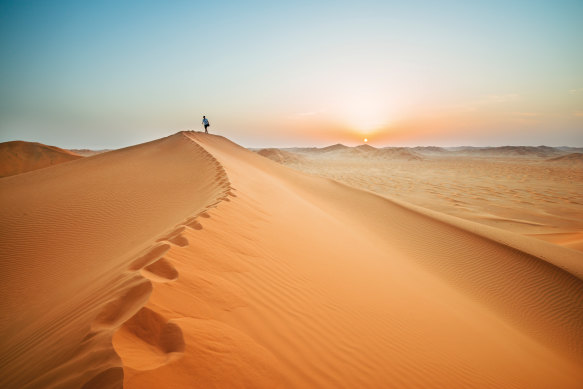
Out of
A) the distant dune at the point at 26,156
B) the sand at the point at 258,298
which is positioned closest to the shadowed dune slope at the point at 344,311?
the sand at the point at 258,298

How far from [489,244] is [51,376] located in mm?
8809

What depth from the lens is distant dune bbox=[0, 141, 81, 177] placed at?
93.2 feet

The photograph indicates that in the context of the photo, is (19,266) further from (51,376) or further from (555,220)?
(555,220)

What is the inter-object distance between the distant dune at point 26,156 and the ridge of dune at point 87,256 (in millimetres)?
27981

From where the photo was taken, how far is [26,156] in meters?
30.8

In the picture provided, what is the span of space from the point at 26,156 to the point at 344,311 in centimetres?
4532

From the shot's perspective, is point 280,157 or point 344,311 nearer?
point 344,311

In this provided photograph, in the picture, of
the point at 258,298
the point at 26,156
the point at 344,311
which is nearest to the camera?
the point at 258,298

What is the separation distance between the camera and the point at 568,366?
11.0ft

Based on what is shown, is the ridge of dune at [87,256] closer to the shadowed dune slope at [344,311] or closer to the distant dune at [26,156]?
the shadowed dune slope at [344,311]

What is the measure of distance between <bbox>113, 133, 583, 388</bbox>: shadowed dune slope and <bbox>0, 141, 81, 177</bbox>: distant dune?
1529 inches

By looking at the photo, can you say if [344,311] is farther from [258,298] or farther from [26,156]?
[26,156]

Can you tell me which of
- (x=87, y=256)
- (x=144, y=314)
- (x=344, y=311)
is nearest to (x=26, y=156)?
(x=87, y=256)

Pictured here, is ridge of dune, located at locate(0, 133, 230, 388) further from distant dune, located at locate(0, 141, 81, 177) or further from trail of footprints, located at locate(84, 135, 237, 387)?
distant dune, located at locate(0, 141, 81, 177)
